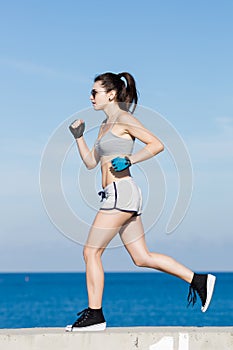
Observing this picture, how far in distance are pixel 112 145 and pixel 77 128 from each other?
0.48 metres

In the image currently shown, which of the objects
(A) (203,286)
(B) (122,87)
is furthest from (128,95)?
(A) (203,286)

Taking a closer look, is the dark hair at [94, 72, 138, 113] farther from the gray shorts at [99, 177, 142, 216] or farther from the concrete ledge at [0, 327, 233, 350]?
the concrete ledge at [0, 327, 233, 350]

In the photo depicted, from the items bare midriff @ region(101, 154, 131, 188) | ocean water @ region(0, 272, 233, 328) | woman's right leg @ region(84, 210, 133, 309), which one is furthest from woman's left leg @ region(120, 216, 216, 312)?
ocean water @ region(0, 272, 233, 328)

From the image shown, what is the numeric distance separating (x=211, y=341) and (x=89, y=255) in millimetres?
1310

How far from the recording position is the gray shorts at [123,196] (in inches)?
316

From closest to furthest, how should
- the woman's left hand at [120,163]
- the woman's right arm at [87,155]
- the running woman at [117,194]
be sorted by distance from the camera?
the woman's left hand at [120,163], the running woman at [117,194], the woman's right arm at [87,155]

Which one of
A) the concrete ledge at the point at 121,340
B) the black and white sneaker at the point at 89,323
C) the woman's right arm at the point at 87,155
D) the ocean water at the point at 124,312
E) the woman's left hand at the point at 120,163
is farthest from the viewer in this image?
the ocean water at the point at 124,312

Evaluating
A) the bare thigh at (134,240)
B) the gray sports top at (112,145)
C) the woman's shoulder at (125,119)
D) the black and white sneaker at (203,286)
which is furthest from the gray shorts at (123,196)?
the black and white sneaker at (203,286)

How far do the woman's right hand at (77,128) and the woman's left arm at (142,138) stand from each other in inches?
18.1

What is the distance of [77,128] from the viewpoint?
847 cm

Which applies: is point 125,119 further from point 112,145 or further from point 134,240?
point 134,240

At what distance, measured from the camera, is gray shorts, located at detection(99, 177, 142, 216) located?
26.3 ft

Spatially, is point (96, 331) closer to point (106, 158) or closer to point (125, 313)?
point (106, 158)

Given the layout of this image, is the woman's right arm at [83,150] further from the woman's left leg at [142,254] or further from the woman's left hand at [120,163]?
the woman's left leg at [142,254]
